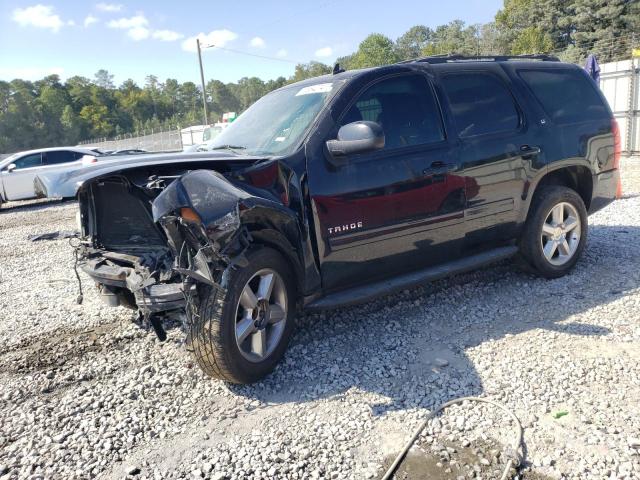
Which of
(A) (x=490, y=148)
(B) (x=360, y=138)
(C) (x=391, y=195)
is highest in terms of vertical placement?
(B) (x=360, y=138)

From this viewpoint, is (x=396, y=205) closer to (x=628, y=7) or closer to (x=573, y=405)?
(x=573, y=405)

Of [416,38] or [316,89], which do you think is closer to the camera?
[316,89]

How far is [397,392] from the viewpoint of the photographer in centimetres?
306

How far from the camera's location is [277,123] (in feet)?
12.8

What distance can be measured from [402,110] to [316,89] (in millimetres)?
693

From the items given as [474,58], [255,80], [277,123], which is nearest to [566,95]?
[474,58]

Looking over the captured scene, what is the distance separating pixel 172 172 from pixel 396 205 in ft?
5.25

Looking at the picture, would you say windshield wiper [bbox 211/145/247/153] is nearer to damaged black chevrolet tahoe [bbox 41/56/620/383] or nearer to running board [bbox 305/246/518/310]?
damaged black chevrolet tahoe [bbox 41/56/620/383]

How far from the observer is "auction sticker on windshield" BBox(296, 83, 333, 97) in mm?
3791

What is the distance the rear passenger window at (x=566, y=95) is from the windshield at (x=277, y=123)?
2194mm

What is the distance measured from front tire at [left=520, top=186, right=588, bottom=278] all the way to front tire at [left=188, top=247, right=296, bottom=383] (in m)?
2.50

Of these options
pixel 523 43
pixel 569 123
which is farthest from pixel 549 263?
pixel 523 43

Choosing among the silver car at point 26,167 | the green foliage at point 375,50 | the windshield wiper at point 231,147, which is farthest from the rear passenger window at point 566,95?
the green foliage at point 375,50

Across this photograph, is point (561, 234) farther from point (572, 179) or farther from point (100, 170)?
point (100, 170)
